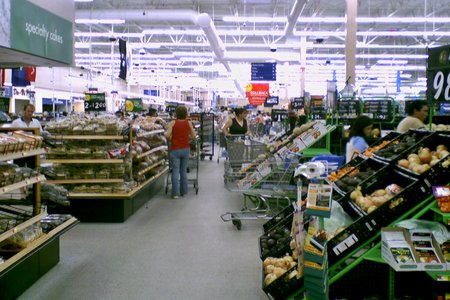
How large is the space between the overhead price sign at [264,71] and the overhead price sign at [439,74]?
1837 cm

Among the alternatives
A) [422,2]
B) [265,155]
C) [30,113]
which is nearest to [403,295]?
[265,155]

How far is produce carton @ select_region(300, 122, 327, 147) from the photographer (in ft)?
25.2

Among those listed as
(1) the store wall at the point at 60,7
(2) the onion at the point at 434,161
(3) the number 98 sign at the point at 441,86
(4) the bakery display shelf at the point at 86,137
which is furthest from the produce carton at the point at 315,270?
(4) the bakery display shelf at the point at 86,137

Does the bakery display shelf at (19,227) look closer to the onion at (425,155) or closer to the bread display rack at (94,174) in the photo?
the bread display rack at (94,174)

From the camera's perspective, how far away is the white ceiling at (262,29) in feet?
53.0

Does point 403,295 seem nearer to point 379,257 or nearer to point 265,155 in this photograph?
point 379,257

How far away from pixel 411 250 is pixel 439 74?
1.66 m

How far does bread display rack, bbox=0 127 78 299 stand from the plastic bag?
2906 mm

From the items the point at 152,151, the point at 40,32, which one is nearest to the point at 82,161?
the point at 152,151

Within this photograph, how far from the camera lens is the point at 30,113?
8.69 metres

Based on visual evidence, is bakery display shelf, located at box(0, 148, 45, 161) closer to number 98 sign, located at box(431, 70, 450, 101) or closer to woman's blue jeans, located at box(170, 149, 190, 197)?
number 98 sign, located at box(431, 70, 450, 101)

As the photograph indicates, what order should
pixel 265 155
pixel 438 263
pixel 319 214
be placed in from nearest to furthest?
pixel 319 214 → pixel 438 263 → pixel 265 155

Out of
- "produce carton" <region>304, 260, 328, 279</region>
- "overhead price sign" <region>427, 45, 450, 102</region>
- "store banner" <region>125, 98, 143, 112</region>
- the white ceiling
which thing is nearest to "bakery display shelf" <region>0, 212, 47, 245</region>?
"produce carton" <region>304, 260, 328, 279</region>

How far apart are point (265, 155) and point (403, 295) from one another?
422 centimetres
